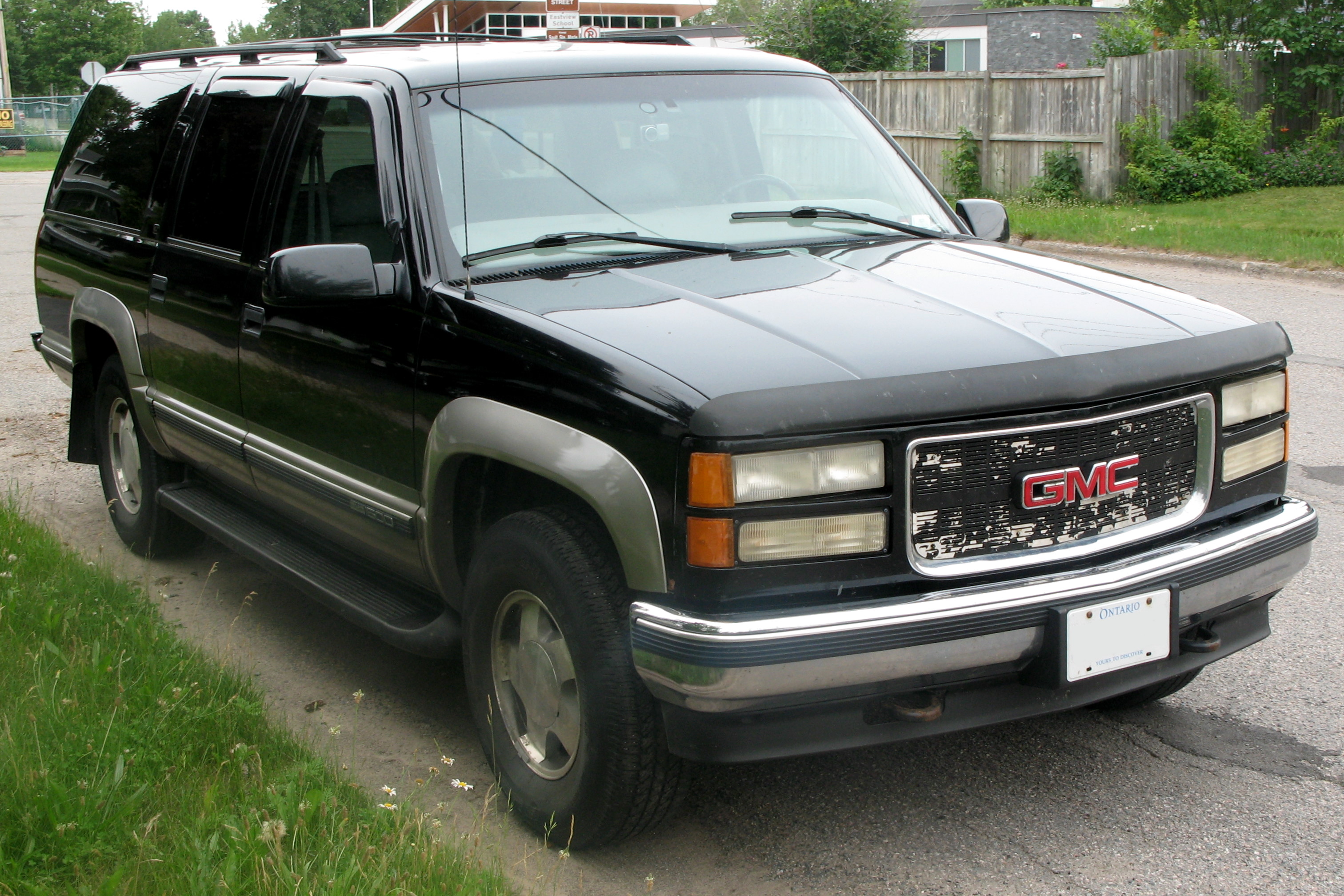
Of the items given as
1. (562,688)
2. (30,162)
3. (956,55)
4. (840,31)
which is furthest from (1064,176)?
(30,162)

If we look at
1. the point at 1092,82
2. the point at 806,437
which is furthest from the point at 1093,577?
the point at 1092,82

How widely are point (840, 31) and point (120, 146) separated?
1954 centimetres

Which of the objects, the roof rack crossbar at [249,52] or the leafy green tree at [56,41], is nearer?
the roof rack crossbar at [249,52]

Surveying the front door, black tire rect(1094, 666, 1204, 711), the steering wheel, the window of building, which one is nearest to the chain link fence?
the window of building

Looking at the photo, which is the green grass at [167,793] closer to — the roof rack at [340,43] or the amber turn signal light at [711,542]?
the amber turn signal light at [711,542]

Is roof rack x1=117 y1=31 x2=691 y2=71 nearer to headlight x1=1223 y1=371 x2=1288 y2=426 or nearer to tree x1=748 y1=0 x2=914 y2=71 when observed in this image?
headlight x1=1223 y1=371 x2=1288 y2=426

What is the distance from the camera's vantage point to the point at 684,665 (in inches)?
104

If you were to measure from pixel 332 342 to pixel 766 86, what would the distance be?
168 centimetres

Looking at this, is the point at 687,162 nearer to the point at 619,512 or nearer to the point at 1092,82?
Answer: the point at 619,512

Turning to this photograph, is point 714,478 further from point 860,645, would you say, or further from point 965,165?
point 965,165

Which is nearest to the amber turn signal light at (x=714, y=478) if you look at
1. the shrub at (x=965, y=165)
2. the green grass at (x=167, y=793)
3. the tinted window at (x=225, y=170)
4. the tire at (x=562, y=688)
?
the tire at (x=562, y=688)

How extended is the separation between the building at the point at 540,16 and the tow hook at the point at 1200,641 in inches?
91.4

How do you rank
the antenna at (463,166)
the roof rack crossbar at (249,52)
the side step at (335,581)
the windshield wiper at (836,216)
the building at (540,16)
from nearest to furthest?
1. the antenna at (463,166)
2. the side step at (335,581)
3. the windshield wiper at (836,216)
4. the roof rack crossbar at (249,52)
5. the building at (540,16)

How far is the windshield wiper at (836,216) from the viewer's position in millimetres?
3988
